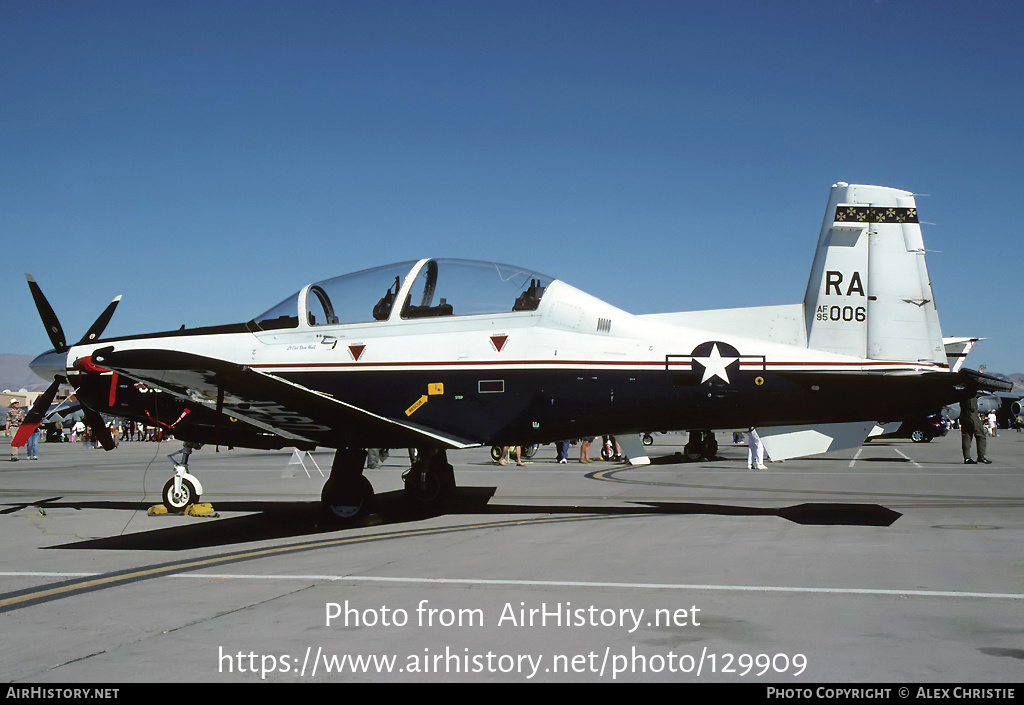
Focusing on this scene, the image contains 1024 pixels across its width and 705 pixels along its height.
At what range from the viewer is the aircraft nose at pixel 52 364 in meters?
11.3

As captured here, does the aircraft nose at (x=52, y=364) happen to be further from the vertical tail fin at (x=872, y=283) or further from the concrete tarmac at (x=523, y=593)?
the vertical tail fin at (x=872, y=283)

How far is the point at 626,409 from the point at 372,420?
3.10 m

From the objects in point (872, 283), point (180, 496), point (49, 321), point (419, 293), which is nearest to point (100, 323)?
point (49, 321)

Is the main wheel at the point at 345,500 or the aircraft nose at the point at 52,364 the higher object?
the aircraft nose at the point at 52,364

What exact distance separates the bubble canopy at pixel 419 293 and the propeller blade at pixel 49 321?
11.2 ft

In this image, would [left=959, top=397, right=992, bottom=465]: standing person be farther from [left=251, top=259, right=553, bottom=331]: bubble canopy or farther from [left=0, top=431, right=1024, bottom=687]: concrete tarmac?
[left=251, top=259, right=553, bottom=331]: bubble canopy

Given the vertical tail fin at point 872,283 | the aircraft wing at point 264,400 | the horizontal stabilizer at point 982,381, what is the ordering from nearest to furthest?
the aircraft wing at point 264,400 → the horizontal stabilizer at point 982,381 → the vertical tail fin at point 872,283

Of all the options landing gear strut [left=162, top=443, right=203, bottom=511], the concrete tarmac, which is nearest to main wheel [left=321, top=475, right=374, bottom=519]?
the concrete tarmac

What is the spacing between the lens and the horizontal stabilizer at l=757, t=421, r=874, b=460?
11164 millimetres

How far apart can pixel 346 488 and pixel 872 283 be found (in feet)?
24.7

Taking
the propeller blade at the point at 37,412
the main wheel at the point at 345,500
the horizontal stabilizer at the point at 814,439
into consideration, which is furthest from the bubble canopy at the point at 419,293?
the horizontal stabilizer at the point at 814,439

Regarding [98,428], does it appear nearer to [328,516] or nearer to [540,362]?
[328,516]

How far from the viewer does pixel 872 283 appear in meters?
11.2
